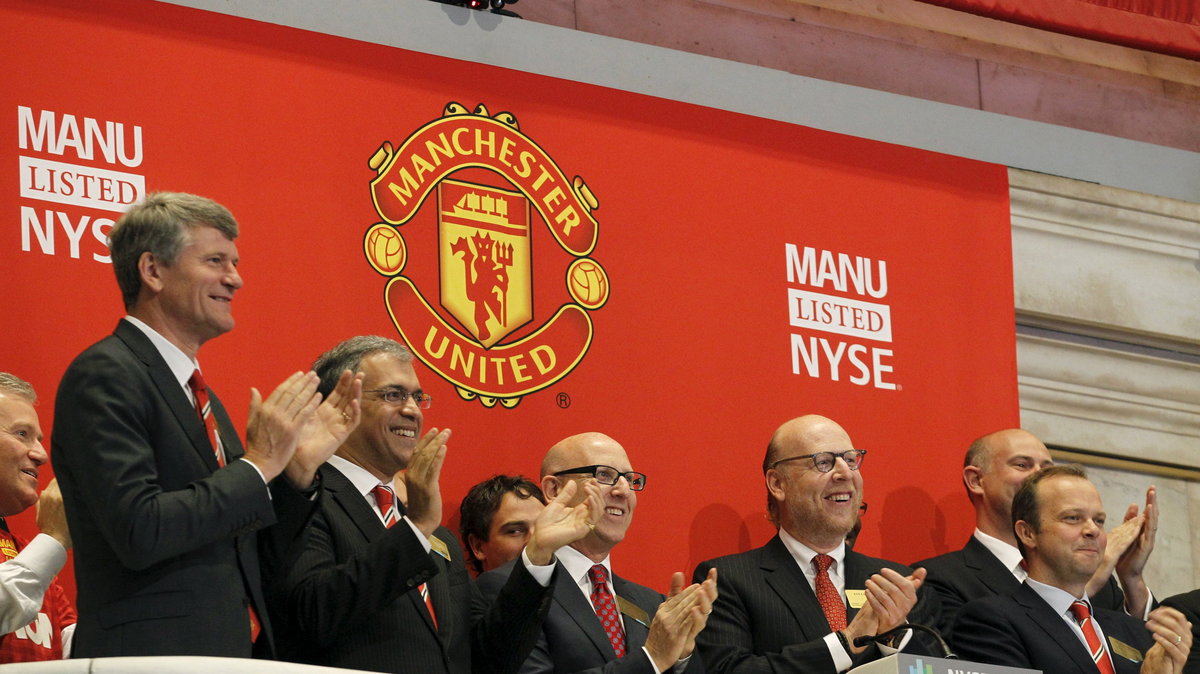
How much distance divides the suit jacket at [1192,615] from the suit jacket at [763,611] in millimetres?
670

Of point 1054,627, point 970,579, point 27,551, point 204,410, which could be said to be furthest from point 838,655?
point 27,551

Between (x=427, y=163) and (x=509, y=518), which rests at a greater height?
(x=427, y=163)

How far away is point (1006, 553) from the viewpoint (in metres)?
4.93

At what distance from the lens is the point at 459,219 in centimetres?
487

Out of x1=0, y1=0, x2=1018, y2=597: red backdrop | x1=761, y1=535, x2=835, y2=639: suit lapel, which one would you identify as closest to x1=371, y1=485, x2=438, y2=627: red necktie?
x1=0, y1=0, x2=1018, y2=597: red backdrop

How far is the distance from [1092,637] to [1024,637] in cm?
20

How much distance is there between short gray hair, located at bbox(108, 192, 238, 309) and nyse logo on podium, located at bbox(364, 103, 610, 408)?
1.49 meters

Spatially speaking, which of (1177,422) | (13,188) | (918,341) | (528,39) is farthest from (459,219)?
(1177,422)

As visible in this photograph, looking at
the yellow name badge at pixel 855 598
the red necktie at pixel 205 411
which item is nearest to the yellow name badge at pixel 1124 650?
the yellow name badge at pixel 855 598

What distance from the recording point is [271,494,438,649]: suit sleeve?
3240 mm

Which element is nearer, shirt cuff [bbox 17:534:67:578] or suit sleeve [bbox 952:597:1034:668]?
shirt cuff [bbox 17:534:67:578]

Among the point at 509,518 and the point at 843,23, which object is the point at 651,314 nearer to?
the point at 509,518

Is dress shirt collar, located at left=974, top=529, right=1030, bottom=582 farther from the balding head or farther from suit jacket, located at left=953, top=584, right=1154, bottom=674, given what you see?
suit jacket, located at left=953, top=584, right=1154, bottom=674

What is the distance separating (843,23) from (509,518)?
7.90ft
